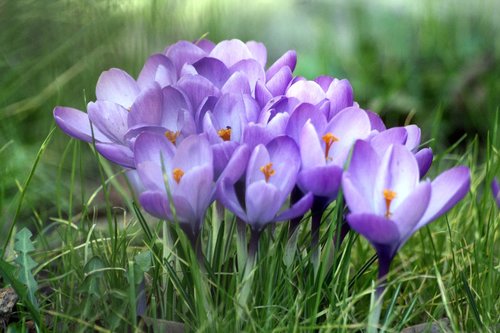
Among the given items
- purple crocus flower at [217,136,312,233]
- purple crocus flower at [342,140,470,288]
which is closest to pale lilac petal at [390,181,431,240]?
purple crocus flower at [342,140,470,288]

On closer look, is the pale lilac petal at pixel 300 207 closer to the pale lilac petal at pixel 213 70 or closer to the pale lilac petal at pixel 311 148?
the pale lilac petal at pixel 311 148

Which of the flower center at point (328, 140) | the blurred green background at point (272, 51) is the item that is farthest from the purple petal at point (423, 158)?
the blurred green background at point (272, 51)

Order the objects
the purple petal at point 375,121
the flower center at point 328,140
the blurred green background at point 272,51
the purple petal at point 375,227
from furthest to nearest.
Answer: the blurred green background at point 272,51
the purple petal at point 375,121
the flower center at point 328,140
the purple petal at point 375,227

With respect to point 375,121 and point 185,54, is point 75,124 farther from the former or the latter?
point 375,121

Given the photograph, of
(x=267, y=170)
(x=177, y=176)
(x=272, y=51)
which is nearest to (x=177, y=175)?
(x=177, y=176)

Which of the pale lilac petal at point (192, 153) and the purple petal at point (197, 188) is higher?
the pale lilac petal at point (192, 153)

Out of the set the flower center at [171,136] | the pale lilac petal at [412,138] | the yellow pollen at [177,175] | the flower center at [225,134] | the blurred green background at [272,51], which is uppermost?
the flower center at [225,134]

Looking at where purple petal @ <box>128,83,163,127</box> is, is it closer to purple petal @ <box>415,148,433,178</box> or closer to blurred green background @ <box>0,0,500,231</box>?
purple petal @ <box>415,148,433,178</box>
